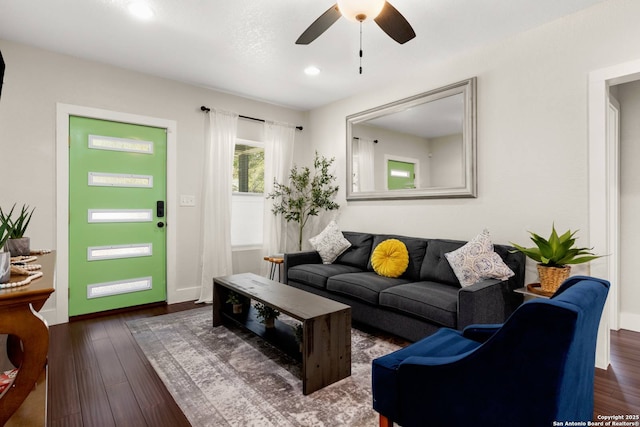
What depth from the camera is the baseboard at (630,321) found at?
3.09 m

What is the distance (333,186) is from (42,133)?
3304 mm

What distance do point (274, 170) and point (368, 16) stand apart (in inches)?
120

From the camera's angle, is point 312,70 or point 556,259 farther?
point 312,70

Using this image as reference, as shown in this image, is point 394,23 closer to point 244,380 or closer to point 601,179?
point 601,179

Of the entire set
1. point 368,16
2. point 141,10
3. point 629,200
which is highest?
point 141,10

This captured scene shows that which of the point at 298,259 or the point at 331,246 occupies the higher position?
the point at 331,246

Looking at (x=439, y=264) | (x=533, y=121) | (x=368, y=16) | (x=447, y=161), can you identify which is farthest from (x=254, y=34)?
(x=439, y=264)

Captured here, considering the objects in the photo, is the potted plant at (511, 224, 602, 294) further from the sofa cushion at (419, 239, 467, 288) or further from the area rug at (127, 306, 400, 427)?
the area rug at (127, 306, 400, 427)

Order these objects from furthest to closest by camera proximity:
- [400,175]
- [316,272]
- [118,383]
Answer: [400,175] → [316,272] → [118,383]

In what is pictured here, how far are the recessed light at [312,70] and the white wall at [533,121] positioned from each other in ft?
3.70

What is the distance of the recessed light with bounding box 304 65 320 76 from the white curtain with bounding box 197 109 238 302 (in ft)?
4.13

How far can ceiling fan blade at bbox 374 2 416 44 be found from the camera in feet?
6.56

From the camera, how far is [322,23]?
2.14m

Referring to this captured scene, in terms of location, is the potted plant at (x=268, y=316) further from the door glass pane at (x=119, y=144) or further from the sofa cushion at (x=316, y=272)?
the door glass pane at (x=119, y=144)
